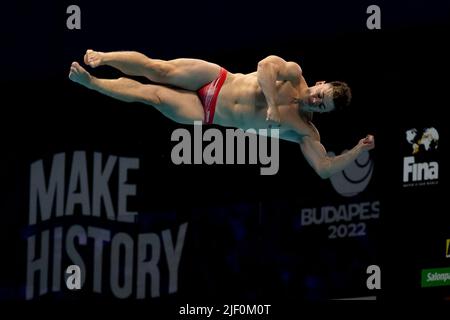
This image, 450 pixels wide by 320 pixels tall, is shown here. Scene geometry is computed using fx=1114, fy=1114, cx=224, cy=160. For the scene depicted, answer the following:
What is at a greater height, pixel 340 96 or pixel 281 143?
pixel 340 96

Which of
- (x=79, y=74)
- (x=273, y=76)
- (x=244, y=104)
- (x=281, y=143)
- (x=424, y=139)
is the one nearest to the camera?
(x=79, y=74)

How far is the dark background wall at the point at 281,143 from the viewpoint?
10.3 metres

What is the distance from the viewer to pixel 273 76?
26.5 feet

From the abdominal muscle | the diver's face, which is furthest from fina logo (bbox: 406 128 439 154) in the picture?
the diver's face

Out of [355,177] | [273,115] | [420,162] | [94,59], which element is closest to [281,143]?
[355,177]

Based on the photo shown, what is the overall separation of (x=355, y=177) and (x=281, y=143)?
0.82m

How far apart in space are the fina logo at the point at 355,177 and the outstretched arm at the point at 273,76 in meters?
2.98

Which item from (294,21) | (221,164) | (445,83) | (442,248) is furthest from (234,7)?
(442,248)

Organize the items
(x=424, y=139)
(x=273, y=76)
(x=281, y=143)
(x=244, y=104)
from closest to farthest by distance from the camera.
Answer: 1. (x=273, y=76)
2. (x=244, y=104)
3. (x=281, y=143)
4. (x=424, y=139)

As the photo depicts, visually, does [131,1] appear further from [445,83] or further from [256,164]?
[445,83]

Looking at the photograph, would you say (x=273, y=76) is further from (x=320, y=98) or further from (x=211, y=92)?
(x=211, y=92)

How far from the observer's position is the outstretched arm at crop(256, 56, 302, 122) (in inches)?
309

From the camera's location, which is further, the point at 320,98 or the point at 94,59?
the point at 320,98

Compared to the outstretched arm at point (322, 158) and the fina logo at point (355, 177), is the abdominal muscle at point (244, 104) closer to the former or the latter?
the outstretched arm at point (322, 158)
